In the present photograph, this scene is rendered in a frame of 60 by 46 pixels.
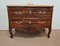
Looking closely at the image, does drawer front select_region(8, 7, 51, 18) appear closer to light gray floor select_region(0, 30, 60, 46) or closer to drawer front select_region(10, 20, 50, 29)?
drawer front select_region(10, 20, 50, 29)

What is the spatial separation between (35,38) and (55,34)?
0.58 m

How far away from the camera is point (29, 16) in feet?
8.77

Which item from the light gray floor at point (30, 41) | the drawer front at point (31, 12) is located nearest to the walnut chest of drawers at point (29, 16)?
the drawer front at point (31, 12)

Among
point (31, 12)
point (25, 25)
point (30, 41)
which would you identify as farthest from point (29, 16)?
point (30, 41)

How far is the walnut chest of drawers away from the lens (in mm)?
2619

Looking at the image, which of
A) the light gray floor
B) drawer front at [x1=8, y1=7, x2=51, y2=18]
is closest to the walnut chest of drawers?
drawer front at [x1=8, y1=7, x2=51, y2=18]

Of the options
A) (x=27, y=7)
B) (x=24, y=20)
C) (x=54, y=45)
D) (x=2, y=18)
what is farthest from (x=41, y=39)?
(x=2, y=18)

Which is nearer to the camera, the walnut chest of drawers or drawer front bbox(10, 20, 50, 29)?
the walnut chest of drawers

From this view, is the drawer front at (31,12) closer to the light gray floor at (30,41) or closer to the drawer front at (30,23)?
the drawer front at (30,23)

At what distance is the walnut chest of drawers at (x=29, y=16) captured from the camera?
2619 millimetres

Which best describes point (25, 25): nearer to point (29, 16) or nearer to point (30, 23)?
point (30, 23)

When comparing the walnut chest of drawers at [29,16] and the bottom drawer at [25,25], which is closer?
the walnut chest of drawers at [29,16]

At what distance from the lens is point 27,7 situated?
103 inches

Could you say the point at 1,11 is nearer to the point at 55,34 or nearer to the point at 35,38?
the point at 35,38
